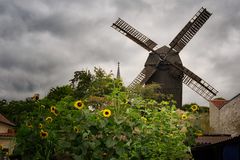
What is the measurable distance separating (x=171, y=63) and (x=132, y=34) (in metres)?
3.85

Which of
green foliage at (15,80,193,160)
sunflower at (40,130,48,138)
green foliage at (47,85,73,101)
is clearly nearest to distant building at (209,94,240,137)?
green foliage at (15,80,193,160)

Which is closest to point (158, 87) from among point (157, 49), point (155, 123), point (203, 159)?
point (157, 49)

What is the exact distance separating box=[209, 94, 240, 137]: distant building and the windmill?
3.55 m

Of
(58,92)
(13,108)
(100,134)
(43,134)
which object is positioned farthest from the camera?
(13,108)

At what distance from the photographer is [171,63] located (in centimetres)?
3300

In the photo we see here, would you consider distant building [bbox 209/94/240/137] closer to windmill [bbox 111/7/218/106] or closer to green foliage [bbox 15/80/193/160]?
windmill [bbox 111/7/218/106]

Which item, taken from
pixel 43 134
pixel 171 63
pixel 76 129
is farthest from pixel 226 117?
pixel 76 129

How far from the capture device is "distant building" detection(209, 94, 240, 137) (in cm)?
2359

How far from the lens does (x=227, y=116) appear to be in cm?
2558

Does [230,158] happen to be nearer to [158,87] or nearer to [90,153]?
[90,153]

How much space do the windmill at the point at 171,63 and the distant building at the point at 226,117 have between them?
3550 mm

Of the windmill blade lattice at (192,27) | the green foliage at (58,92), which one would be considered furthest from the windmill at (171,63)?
the green foliage at (58,92)

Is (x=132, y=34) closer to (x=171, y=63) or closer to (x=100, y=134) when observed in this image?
(x=171, y=63)

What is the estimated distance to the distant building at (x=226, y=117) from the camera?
77.4 feet
